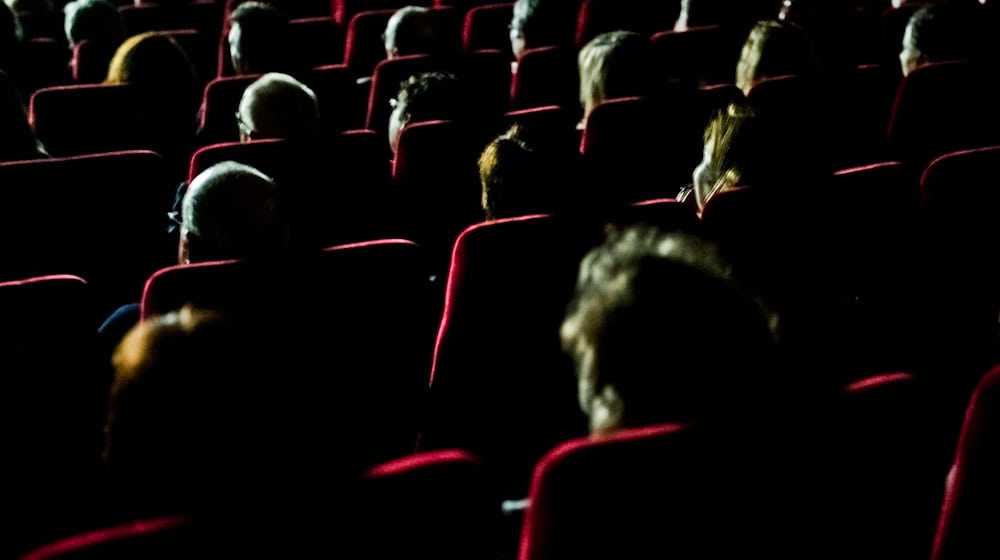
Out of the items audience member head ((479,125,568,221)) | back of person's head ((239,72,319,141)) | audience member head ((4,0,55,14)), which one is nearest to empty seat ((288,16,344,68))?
audience member head ((4,0,55,14))

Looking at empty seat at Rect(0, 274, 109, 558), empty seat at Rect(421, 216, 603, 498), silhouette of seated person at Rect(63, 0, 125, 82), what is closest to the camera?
empty seat at Rect(0, 274, 109, 558)

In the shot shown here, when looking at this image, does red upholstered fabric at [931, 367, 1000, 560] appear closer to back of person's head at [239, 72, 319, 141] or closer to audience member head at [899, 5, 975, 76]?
back of person's head at [239, 72, 319, 141]

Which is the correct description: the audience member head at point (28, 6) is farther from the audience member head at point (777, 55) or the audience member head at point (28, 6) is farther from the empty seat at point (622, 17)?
the audience member head at point (777, 55)

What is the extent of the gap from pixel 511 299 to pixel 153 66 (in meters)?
1.54

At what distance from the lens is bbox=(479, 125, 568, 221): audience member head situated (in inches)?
69.9

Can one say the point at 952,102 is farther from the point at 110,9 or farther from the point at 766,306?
the point at 110,9

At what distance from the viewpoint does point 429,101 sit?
2334 mm

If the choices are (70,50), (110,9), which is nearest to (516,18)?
(110,9)

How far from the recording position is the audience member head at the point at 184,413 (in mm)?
899

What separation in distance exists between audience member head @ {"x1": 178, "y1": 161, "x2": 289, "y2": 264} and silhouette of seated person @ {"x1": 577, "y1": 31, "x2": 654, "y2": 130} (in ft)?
3.62

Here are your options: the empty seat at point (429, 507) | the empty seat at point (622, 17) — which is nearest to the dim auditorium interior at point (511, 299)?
the empty seat at point (429, 507)

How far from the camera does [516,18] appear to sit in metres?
3.33

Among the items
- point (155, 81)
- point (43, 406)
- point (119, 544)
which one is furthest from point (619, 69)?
point (119, 544)

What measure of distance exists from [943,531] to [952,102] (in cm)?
159
